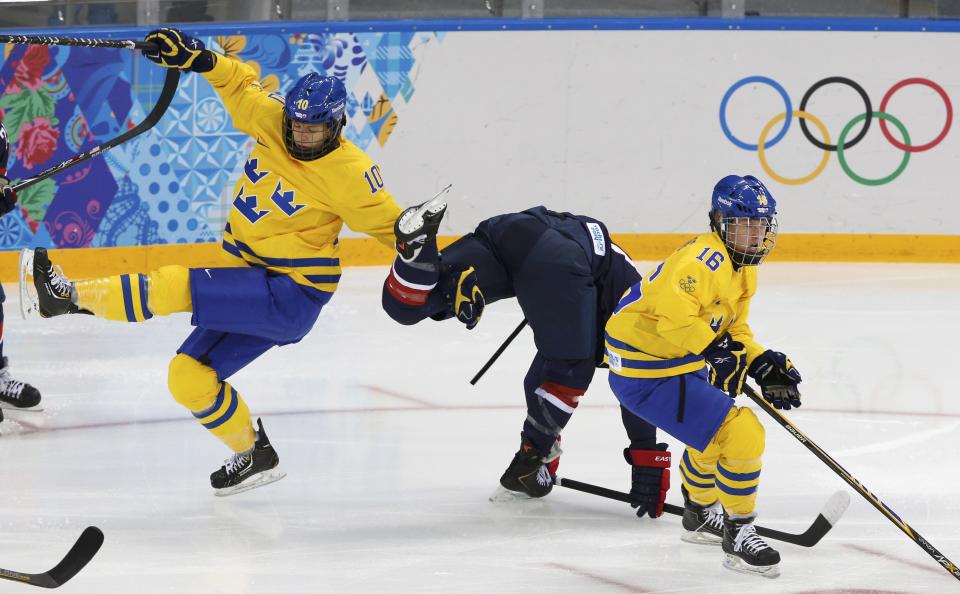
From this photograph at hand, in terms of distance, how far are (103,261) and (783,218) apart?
12.9 feet

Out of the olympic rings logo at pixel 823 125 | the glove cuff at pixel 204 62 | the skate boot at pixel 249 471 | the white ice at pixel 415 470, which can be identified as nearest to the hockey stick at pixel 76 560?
the white ice at pixel 415 470

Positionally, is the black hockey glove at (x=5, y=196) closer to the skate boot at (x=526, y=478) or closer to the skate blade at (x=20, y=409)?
the skate blade at (x=20, y=409)

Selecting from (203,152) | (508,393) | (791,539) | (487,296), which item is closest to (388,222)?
(487,296)

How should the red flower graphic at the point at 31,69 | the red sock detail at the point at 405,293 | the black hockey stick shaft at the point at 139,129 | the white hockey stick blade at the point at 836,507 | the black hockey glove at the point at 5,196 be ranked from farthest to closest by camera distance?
the red flower graphic at the point at 31,69 → the black hockey glove at the point at 5,196 → the black hockey stick shaft at the point at 139,129 → the red sock detail at the point at 405,293 → the white hockey stick blade at the point at 836,507

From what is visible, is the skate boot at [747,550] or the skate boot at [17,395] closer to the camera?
the skate boot at [747,550]

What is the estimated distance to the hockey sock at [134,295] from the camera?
11.2 feet

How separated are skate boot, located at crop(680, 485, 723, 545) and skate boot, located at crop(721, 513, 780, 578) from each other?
0.16 m

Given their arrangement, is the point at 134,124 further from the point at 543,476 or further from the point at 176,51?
the point at 543,476

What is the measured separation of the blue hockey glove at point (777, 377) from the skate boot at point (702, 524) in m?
0.37

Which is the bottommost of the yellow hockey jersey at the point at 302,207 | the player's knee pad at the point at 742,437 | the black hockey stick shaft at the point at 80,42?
the player's knee pad at the point at 742,437

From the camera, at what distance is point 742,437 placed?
310cm

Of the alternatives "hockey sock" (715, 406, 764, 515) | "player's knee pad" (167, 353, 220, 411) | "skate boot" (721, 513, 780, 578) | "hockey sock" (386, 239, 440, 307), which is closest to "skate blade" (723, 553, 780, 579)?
"skate boot" (721, 513, 780, 578)

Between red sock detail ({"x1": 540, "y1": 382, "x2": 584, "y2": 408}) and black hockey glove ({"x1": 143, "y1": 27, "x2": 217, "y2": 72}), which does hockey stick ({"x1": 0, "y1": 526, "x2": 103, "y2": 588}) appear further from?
black hockey glove ({"x1": 143, "y1": 27, "x2": 217, "y2": 72})

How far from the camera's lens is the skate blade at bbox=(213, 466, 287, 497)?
3832mm
